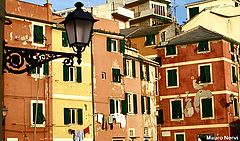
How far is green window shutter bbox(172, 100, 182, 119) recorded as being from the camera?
47906 mm

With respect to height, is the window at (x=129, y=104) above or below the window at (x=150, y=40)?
below

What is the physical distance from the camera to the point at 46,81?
34938 mm

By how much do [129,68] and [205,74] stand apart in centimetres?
778

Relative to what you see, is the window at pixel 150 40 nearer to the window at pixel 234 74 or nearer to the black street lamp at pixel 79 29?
the window at pixel 234 74

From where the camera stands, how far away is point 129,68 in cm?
4359

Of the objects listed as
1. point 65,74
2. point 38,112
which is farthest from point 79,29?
point 65,74

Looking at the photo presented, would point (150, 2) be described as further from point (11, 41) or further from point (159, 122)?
point (11, 41)

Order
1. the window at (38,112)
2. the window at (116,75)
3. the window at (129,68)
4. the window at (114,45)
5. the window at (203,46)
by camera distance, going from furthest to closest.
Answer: the window at (203,46)
the window at (129,68)
the window at (114,45)
the window at (116,75)
the window at (38,112)

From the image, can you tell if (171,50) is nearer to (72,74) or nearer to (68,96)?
(72,74)

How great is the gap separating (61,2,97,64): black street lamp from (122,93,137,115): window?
3387 cm

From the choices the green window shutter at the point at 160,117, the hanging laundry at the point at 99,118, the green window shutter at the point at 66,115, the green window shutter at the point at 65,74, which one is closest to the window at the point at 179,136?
the green window shutter at the point at 160,117

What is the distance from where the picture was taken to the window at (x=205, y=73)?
46625mm

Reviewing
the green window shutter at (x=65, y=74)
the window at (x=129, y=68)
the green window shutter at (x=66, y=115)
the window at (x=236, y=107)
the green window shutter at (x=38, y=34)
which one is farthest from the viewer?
the window at (x=236, y=107)

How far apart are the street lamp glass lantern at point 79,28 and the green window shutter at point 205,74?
40198 millimetres
